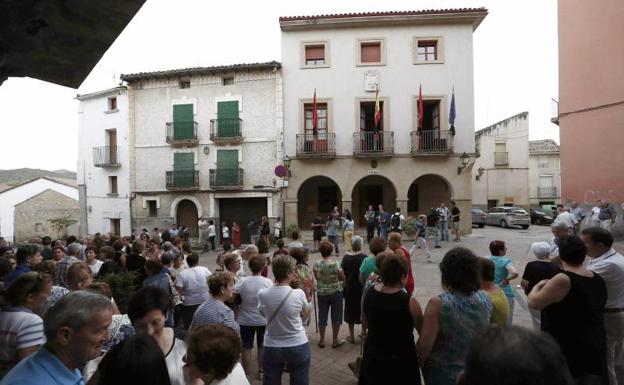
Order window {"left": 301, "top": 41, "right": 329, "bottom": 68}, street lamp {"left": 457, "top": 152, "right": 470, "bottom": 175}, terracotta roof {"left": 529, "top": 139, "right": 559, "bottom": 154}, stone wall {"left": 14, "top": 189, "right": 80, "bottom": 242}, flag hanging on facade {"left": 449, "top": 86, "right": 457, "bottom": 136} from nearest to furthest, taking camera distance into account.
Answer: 1. flag hanging on facade {"left": 449, "top": 86, "right": 457, "bottom": 136}
2. street lamp {"left": 457, "top": 152, "right": 470, "bottom": 175}
3. window {"left": 301, "top": 41, "right": 329, "bottom": 68}
4. stone wall {"left": 14, "top": 189, "right": 80, "bottom": 242}
5. terracotta roof {"left": 529, "top": 139, "right": 559, "bottom": 154}

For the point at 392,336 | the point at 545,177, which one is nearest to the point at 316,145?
the point at 392,336

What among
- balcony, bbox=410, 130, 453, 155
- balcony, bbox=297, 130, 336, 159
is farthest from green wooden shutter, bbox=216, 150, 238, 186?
balcony, bbox=410, 130, 453, 155

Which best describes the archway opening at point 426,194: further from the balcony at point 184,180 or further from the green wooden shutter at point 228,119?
the balcony at point 184,180

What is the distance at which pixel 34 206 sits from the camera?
29688mm

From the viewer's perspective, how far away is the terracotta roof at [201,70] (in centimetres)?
1898

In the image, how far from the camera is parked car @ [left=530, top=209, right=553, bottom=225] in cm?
2645

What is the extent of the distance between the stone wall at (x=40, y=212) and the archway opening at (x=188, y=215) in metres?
13.6

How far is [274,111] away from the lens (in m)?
19.2

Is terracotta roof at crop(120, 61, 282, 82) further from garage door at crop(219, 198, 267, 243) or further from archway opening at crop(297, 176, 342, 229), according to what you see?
garage door at crop(219, 198, 267, 243)

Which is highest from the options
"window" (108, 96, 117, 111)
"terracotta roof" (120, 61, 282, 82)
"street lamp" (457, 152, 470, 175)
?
"terracotta roof" (120, 61, 282, 82)

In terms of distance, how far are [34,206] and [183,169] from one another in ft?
57.4

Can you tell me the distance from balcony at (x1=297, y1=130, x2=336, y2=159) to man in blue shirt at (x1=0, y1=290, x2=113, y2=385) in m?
16.8

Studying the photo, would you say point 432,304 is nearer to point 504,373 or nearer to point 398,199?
point 504,373

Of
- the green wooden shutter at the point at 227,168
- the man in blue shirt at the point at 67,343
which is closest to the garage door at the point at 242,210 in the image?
the green wooden shutter at the point at 227,168
